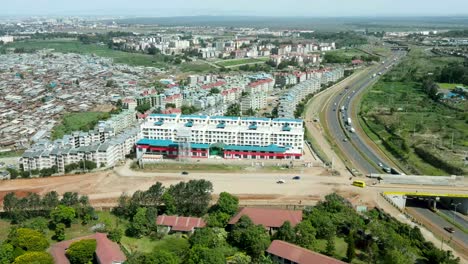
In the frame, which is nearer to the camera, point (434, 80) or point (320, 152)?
point (320, 152)

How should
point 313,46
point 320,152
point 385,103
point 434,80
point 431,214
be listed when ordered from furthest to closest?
point 313,46
point 434,80
point 385,103
point 320,152
point 431,214

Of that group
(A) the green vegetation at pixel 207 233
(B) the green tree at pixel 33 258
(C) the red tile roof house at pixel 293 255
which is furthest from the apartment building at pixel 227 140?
(B) the green tree at pixel 33 258

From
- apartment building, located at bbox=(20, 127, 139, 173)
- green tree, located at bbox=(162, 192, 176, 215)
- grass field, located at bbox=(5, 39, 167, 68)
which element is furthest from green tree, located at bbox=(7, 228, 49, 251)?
grass field, located at bbox=(5, 39, 167, 68)

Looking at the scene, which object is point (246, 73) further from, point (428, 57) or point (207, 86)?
point (428, 57)

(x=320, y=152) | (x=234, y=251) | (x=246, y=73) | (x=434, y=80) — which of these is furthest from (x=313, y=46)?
(x=234, y=251)

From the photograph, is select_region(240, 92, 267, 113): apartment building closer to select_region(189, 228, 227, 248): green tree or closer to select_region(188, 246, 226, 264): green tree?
select_region(189, 228, 227, 248): green tree

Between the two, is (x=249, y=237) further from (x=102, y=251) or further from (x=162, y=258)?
(x=102, y=251)

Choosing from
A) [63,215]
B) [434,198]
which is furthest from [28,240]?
[434,198]
